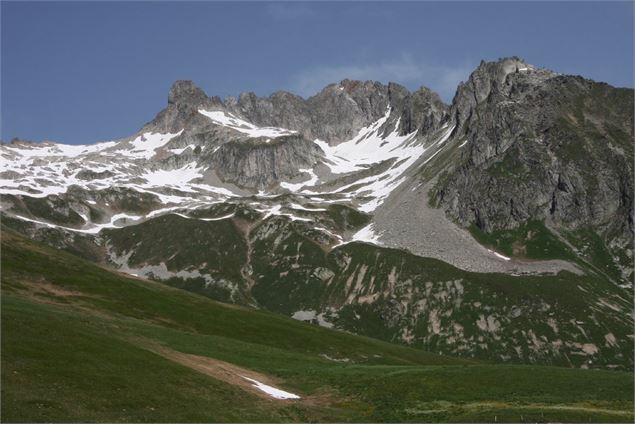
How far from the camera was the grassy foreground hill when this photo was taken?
42.3 m

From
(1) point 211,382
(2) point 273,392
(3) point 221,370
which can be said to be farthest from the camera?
(3) point 221,370

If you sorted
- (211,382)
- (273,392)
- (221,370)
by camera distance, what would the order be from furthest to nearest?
(221,370)
(273,392)
(211,382)

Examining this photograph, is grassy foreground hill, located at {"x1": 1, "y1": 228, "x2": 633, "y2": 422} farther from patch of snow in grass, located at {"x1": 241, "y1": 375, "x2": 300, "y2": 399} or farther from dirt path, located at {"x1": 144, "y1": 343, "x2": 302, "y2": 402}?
patch of snow in grass, located at {"x1": 241, "y1": 375, "x2": 300, "y2": 399}

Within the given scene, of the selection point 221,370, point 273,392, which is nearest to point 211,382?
point 273,392

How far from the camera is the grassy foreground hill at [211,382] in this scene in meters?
42.3

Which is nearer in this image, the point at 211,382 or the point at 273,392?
the point at 211,382

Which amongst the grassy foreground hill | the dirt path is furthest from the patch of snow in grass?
the grassy foreground hill

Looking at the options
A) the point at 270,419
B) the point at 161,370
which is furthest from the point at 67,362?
the point at 270,419

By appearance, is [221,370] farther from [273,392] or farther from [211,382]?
[211,382]

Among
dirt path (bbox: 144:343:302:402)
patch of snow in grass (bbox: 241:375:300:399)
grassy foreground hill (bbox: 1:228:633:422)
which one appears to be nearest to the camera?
grassy foreground hill (bbox: 1:228:633:422)

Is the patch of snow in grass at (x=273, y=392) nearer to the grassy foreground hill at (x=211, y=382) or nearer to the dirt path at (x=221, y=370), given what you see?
the dirt path at (x=221, y=370)

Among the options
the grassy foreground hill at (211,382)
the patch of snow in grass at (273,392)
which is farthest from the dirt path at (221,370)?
the patch of snow in grass at (273,392)

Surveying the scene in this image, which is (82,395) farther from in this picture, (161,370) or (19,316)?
(19,316)

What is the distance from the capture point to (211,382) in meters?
54.4
